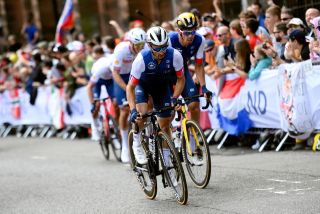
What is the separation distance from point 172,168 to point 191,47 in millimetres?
2956

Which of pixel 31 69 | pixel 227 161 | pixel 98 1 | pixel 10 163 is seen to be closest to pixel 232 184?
pixel 227 161

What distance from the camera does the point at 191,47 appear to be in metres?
12.5

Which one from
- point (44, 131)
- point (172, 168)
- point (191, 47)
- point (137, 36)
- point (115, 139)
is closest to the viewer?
point (172, 168)

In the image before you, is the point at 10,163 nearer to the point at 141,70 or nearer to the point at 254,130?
the point at 254,130

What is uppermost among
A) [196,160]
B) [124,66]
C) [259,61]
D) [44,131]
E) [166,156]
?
[124,66]

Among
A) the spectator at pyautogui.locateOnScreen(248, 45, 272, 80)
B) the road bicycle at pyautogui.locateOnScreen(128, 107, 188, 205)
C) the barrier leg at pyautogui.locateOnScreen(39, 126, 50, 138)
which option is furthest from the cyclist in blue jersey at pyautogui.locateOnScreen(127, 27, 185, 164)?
the barrier leg at pyautogui.locateOnScreen(39, 126, 50, 138)

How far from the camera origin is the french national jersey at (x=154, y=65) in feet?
34.7

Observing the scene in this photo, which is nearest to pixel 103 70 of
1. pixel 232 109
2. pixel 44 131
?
pixel 232 109

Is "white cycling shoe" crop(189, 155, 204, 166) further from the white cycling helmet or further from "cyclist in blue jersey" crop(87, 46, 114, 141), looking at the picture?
"cyclist in blue jersey" crop(87, 46, 114, 141)

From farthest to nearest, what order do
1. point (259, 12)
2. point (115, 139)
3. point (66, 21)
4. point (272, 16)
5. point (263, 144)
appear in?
point (66, 21)
point (259, 12)
point (115, 139)
point (272, 16)
point (263, 144)

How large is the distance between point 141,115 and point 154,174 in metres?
0.74

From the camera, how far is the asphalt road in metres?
9.59

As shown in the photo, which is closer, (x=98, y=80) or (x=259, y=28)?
(x=259, y=28)

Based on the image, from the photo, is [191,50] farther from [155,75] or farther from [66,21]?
[66,21]
